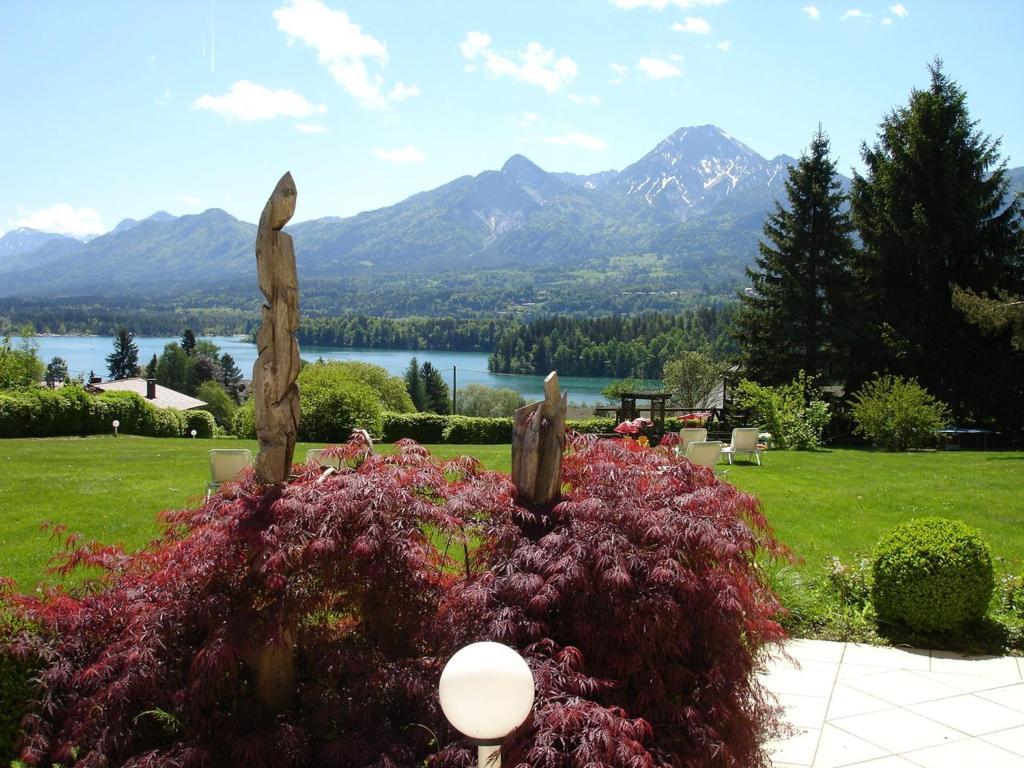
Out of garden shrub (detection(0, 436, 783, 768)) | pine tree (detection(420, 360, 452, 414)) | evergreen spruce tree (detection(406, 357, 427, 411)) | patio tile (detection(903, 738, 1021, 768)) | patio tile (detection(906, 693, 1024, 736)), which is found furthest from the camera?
pine tree (detection(420, 360, 452, 414))

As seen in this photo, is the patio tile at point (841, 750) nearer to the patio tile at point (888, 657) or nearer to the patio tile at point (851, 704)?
the patio tile at point (851, 704)

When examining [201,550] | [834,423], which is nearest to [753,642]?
[201,550]

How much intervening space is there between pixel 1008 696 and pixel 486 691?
15.8 ft

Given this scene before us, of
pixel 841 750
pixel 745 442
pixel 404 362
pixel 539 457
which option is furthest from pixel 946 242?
pixel 404 362

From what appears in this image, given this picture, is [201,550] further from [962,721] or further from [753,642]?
[962,721]

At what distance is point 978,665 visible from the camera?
6191 millimetres

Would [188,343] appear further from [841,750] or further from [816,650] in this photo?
[841,750]

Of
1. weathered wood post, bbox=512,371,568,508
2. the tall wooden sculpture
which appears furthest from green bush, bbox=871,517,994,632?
the tall wooden sculpture

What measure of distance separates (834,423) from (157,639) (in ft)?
74.7

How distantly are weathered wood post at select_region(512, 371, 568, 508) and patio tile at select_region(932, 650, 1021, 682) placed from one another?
3593 mm

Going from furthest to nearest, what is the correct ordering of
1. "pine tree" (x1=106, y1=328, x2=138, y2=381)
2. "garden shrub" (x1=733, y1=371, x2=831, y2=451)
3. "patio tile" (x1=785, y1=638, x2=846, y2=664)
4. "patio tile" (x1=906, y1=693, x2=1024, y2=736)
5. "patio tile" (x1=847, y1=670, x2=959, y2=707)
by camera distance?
1. "pine tree" (x1=106, y1=328, x2=138, y2=381)
2. "garden shrub" (x1=733, y1=371, x2=831, y2=451)
3. "patio tile" (x1=785, y1=638, x2=846, y2=664)
4. "patio tile" (x1=847, y1=670, x2=959, y2=707)
5. "patio tile" (x1=906, y1=693, x2=1024, y2=736)

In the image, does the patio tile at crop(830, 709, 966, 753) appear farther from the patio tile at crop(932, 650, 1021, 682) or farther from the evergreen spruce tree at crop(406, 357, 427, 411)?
the evergreen spruce tree at crop(406, 357, 427, 411)

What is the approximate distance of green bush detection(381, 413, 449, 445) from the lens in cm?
2841

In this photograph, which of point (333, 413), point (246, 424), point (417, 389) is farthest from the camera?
point (417, 389)
